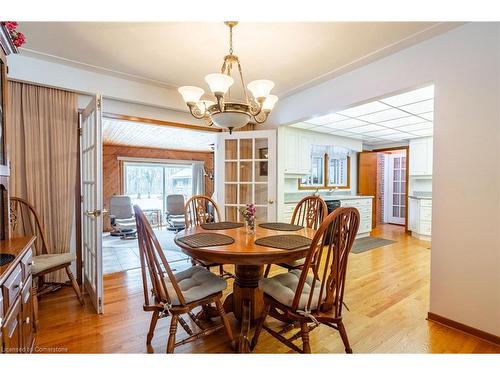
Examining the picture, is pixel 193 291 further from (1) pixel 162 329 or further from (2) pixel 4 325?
(2) pixel 4 325

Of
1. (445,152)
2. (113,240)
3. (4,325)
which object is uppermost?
(445,152)

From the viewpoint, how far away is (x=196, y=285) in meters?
1.70

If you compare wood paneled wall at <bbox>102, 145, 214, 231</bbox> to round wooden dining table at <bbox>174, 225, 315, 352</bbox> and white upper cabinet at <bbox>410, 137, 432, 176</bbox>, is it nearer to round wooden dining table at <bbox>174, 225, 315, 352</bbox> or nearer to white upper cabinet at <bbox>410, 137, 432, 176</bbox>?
round wooden dining table at <bbox>174, 225, 315, 352</bbox>

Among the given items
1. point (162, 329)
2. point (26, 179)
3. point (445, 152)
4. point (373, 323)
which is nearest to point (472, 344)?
point (373, 323)

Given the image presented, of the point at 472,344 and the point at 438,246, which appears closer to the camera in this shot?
the point at 472,344

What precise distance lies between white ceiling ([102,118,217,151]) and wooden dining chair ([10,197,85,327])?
206cm

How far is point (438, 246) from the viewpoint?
2027 millimetres

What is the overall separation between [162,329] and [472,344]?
223 cm

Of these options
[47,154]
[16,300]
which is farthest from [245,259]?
[47,154]

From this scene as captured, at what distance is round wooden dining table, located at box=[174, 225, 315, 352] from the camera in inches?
59.0

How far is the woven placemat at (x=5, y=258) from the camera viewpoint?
44.7 inches

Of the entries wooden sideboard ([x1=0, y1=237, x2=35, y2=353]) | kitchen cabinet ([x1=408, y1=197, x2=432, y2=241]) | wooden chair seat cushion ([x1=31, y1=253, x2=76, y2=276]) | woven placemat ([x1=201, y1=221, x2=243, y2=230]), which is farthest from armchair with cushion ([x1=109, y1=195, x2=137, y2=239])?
kitchen cabinet ([x1=408, y1=197, x2=432, y2=241])

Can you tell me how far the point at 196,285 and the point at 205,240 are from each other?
30 cm

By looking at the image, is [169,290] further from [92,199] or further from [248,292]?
[92,199]
